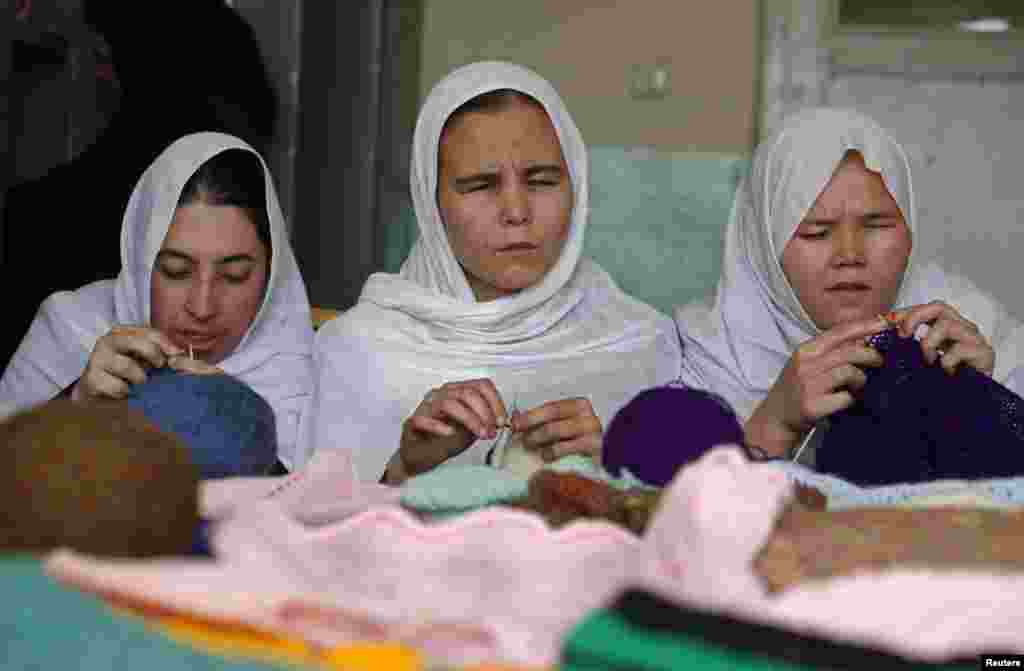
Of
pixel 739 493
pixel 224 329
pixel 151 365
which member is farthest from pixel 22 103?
pixel 739 493

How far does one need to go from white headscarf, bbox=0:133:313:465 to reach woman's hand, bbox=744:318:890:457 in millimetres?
797

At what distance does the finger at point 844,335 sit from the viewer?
1564 mm

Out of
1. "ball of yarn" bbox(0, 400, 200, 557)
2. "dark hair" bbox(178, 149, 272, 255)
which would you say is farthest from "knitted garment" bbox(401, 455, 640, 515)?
"dark hair" bbox(178, 149, 272, 255)

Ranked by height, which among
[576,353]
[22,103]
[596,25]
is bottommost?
[576,353]

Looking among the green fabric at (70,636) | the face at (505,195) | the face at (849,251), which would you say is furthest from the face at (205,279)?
the green fabric at (70,636)

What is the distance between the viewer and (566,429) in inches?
56.9

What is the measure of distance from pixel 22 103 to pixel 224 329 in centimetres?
151

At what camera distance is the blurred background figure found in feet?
8.84

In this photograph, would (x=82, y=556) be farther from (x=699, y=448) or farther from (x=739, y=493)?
(x=699, y=448)

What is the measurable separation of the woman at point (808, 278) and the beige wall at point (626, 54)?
5.86 feet

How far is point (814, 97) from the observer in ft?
12.6

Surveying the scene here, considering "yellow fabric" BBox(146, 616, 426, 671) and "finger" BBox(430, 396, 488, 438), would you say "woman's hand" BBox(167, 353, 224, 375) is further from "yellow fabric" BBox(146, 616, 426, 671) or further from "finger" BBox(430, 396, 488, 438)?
"yellow fabric" BBox(146, 616, 426, 671)

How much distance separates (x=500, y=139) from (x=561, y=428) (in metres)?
0.69

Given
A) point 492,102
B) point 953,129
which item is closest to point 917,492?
point 492,102
